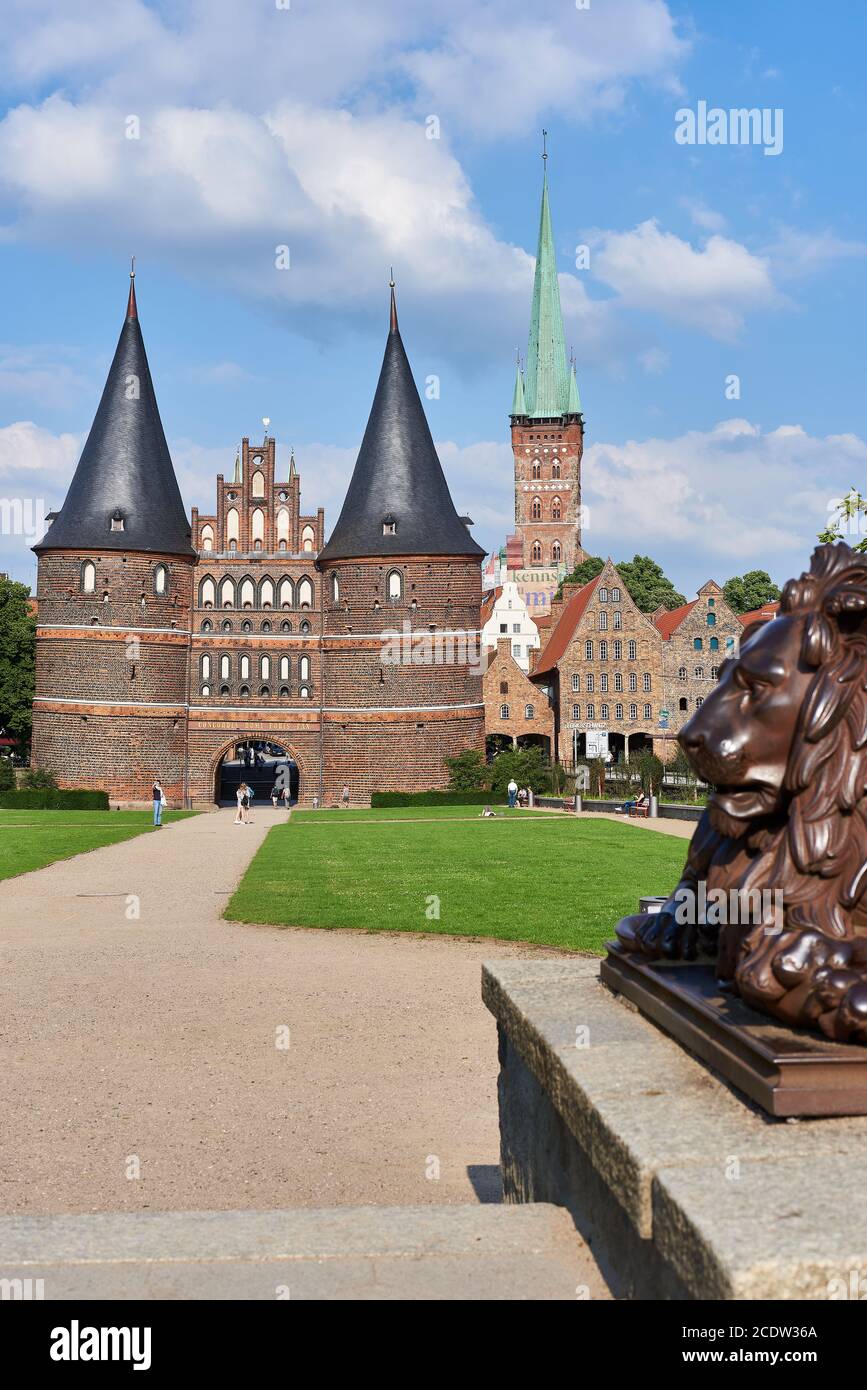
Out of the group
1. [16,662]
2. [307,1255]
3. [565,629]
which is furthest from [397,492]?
[307,1255]

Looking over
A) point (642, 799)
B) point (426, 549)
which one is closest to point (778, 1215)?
point (642, 799)

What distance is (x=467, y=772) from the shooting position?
44.1m

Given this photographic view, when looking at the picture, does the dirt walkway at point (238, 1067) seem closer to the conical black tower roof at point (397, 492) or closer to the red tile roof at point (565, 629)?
the conical black tower roof at point (397, 492)

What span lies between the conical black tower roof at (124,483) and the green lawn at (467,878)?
19.5 m

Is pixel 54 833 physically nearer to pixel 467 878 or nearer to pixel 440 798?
pixel 467 878

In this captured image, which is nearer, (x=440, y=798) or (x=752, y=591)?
(x=440, y=798)

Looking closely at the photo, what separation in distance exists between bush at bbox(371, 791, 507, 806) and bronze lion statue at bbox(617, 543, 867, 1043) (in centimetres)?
3732

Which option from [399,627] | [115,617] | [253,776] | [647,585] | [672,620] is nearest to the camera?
[115,617]

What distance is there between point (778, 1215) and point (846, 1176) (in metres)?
0.23

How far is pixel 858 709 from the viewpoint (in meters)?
2.84

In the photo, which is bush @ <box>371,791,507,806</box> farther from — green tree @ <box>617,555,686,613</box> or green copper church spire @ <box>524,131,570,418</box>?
green copper church spire @ <box>524,131,570,418</box>

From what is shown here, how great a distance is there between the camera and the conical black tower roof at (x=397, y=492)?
4447 cm

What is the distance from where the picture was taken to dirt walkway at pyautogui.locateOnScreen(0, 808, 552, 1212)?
192 inches

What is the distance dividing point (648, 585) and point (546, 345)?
33072mm
